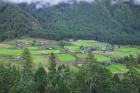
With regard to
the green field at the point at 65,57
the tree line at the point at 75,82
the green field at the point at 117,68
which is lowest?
the green field at the point at 117,68

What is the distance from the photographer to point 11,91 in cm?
5997

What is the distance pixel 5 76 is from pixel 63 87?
11.2m

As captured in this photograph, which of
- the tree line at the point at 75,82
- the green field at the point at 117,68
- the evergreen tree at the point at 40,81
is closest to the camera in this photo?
the tree line at the point at 75,82

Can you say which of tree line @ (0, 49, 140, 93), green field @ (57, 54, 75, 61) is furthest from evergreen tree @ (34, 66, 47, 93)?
green field @ (57, 54, 75, 61)

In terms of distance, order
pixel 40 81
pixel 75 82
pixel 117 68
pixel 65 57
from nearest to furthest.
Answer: pixel 75 82
pixel 40 81
pixel 117 68
pixel 65 57

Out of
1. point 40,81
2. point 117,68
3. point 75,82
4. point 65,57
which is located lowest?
point 117,68

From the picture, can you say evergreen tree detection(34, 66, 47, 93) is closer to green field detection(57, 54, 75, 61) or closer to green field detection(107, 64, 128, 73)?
green field detection(107, 64, 128, 73)

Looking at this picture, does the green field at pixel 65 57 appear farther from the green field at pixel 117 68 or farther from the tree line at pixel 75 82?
the tree line at pixel 75 82

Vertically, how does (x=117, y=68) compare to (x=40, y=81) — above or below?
below

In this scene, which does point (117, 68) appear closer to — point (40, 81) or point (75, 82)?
point (40, 81)

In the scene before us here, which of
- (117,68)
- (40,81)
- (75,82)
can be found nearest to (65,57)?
(117,68)

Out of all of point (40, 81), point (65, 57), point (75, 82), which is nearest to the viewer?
point (75, 82)

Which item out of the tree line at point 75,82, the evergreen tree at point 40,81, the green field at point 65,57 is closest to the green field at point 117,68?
the green field at point 65,57

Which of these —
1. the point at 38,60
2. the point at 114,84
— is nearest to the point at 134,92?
the point at 114,84
